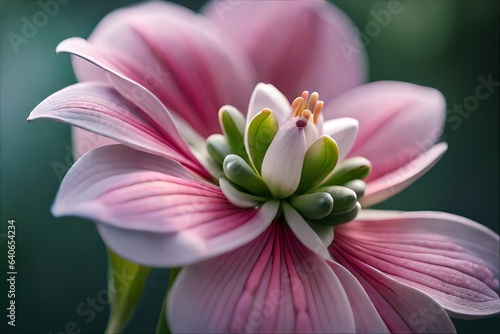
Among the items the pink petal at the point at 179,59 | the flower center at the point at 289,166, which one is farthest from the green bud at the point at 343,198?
the pink petal at the point at 179,59

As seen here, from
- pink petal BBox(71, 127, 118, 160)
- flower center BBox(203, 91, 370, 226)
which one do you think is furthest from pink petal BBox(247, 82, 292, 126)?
pink petal BBox(71, 127, 118, 160)

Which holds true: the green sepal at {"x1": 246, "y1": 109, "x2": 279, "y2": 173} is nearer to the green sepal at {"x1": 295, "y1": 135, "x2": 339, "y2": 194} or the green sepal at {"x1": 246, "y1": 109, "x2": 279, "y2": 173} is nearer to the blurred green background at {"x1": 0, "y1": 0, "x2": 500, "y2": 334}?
the green sepal at {"x1": 295, "y1": 135, "x2": 339, "y2": 194}

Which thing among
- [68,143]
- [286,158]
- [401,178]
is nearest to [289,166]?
[286,158]

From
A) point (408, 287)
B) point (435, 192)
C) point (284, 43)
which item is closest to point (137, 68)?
point (284, 43)

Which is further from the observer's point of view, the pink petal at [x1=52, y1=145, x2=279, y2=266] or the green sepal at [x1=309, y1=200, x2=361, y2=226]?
the green sepal at [x1=309, y1=200, x2=361, y2=226]

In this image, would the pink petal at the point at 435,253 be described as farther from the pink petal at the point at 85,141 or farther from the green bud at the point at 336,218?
the pink petal at the point at 85,141

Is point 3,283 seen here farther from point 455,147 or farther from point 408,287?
point 455,147
